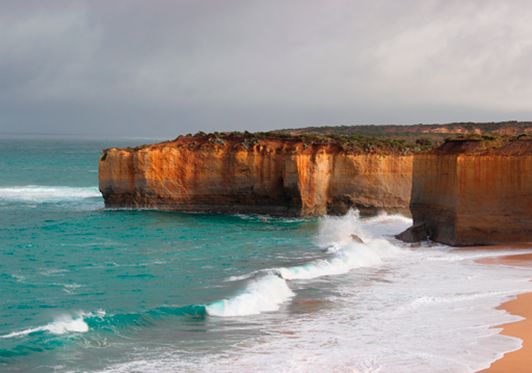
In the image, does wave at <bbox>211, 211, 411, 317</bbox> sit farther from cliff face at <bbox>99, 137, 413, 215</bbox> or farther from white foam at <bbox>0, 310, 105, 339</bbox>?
white foam at <bbox>0, 310, 105, 339</bbox>

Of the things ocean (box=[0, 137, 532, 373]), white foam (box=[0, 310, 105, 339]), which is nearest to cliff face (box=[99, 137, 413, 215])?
ocean (box=[0, 137, 532, 373])

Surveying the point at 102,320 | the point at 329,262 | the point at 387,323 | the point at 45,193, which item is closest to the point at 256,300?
the point at 387,323

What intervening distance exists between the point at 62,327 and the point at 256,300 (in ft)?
15.7

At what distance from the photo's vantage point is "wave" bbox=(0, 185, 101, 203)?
46031 millimetres

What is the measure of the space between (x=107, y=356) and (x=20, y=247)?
556 inches

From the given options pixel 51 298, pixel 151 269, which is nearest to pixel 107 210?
pixel 151 269

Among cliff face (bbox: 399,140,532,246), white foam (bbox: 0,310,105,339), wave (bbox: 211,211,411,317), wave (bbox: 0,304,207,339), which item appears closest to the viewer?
white foam (bbox: 0,310,105,339)

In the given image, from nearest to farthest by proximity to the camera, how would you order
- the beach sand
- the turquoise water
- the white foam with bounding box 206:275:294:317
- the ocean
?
1. the beach sand
2. the ocean
3. the turquoise water
4. the white foam with bounding box 206:275:294:317

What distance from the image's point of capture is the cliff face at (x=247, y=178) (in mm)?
36531

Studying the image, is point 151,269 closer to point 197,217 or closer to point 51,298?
point 51,298

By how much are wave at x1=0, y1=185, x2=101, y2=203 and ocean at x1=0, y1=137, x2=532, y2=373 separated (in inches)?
572

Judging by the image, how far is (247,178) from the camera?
37094 millimetres

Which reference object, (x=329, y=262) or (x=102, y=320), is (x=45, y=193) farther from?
(x=102, y=320)

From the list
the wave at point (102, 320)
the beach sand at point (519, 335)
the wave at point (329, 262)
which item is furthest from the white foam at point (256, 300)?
the beach sand at point (519, 335)
